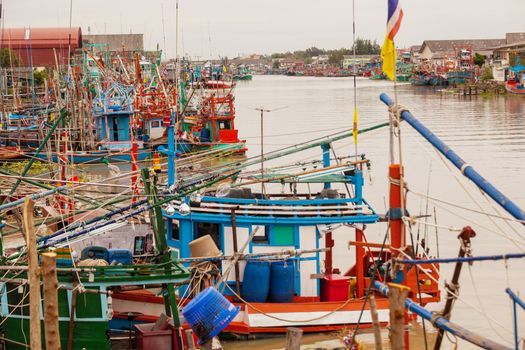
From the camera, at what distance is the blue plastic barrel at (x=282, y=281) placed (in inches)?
612

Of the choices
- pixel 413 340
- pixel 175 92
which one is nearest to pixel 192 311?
pixel 413 340

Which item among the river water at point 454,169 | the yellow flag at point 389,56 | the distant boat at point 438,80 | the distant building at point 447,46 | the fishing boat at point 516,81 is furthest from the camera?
the distant building at point 447,46

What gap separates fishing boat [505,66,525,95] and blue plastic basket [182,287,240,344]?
243 ft

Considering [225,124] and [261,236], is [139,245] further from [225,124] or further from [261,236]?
[225,124]

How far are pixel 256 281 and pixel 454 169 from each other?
2082cm

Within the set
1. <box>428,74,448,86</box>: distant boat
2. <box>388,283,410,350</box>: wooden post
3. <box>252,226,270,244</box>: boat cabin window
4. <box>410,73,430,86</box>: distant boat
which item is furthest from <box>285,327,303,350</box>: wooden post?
<box>410,73,430,86</box>: distant boat

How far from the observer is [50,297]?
33.2ft

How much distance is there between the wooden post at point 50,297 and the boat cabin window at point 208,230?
5.67 m

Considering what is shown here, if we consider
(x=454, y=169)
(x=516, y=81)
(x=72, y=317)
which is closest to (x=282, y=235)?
(x=72, y=317)

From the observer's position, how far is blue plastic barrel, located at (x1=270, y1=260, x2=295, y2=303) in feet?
51.0

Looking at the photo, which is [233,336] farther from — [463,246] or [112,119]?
[112,119]

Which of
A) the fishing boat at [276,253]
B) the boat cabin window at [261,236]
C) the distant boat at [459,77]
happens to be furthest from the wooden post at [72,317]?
the distant boat at [459,77]

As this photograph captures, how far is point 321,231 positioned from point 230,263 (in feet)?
5.43

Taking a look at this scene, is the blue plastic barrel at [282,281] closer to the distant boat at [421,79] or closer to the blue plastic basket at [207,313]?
the blue plastic basket at [207,313]
